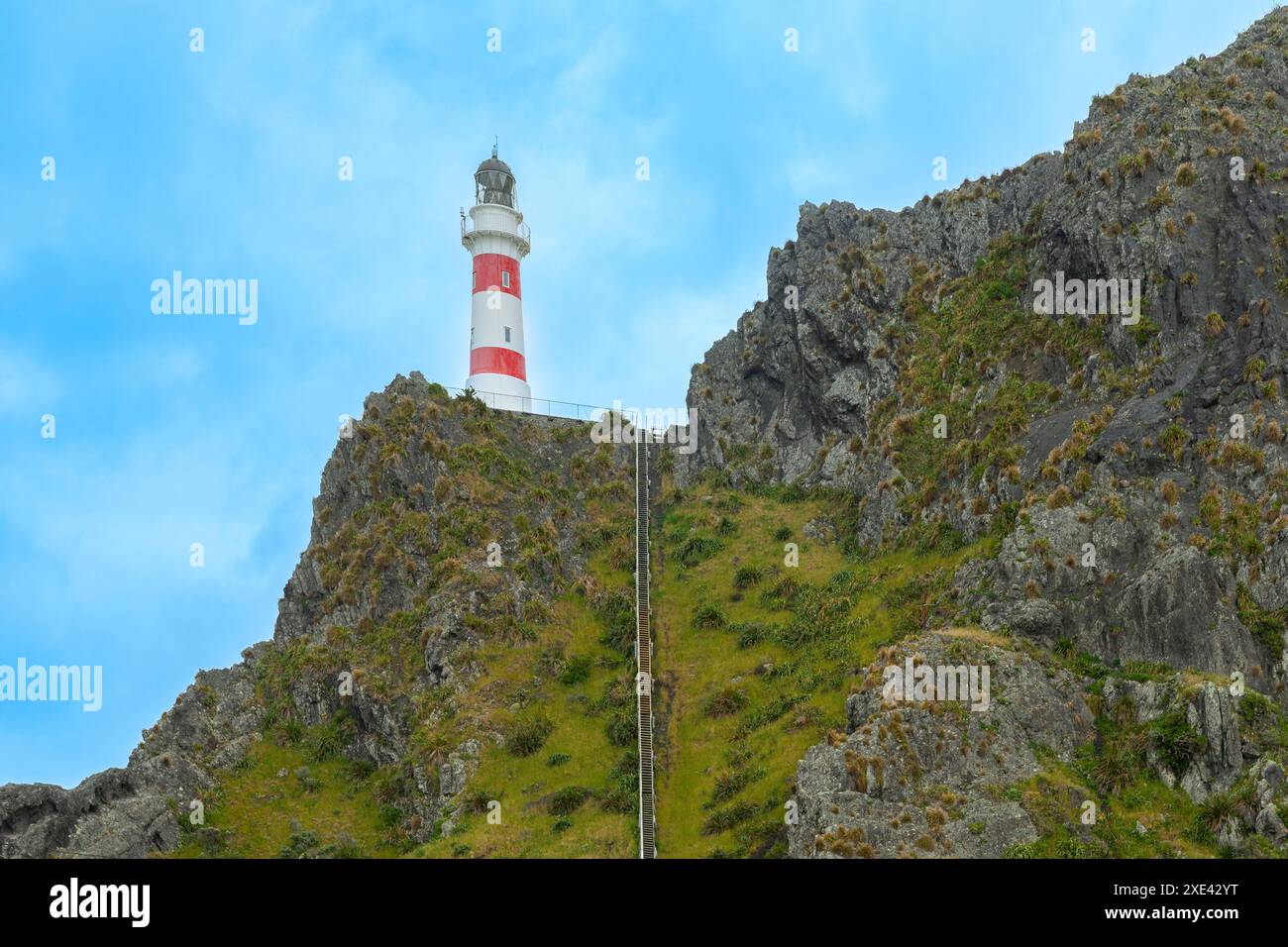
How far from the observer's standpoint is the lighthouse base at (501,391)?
74.1 metres

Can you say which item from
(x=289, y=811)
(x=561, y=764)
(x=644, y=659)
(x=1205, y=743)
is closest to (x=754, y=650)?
(x=644, y=659)

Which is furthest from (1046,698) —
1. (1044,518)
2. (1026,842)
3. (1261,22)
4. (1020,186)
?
(1261,22)

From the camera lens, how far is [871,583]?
166ft

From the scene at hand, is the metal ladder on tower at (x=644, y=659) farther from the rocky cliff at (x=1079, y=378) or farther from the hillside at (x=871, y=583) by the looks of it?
the rocky cliff at (x=1079, y=378)

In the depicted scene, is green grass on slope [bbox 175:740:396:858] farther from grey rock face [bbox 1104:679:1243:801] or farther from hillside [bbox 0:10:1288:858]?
grey rock face [bbox 1104:679:1243:801]

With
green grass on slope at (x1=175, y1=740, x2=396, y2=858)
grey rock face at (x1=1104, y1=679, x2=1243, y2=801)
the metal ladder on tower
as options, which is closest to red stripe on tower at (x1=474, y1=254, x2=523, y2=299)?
the metal ladder on tower

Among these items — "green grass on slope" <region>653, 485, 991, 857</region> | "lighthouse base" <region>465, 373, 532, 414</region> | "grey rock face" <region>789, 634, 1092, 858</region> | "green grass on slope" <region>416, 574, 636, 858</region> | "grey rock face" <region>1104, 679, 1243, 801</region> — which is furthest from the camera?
"lighthouse base" <region>465, 373, 532, 414</region>

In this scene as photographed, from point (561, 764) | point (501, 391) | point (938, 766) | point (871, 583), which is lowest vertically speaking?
point (561, 764)

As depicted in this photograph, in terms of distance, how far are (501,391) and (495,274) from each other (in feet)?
32.0

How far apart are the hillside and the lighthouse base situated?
10.5 ft

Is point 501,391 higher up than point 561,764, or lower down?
higher up

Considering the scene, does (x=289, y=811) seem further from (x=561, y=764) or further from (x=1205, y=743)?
(x=1205, y=743)

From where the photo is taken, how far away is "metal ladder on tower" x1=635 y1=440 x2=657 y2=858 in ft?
134
